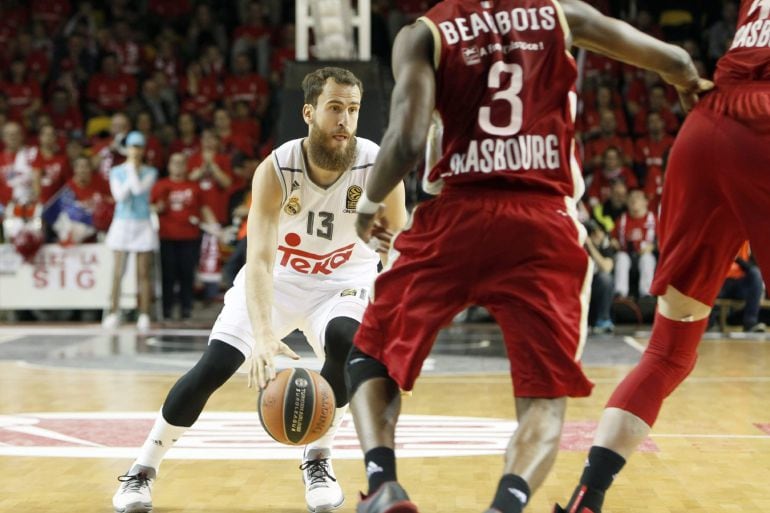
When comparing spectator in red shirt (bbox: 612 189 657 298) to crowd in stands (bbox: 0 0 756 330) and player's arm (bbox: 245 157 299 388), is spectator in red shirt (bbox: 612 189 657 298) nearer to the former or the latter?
crowd in stands (bbox: 0 0 756 330)

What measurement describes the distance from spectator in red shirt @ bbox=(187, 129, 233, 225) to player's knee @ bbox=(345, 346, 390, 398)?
Answer: 35.7 feet

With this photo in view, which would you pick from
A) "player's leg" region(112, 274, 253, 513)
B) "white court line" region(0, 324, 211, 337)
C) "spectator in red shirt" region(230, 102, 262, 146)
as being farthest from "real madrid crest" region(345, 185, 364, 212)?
"spectator in red shirt" region(230, 102, 262, 146)

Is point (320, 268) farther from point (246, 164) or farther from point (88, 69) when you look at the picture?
point (88, 69)

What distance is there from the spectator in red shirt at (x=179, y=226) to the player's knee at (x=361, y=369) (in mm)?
10295

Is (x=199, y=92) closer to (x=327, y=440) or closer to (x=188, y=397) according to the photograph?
(x=327, y=440)

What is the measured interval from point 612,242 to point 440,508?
28.6 ft

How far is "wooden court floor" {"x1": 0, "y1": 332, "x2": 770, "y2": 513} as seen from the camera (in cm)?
478

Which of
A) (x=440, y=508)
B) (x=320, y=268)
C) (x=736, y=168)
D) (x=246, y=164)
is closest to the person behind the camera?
(x=736, y=168)

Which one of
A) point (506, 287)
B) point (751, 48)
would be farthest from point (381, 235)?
point (751, 48)

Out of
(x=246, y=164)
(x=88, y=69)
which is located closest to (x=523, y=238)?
(x=246, y=164)

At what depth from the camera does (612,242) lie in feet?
42.7

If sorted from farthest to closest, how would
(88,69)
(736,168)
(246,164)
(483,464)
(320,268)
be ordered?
(88,69) → (246,164) → (483,464) → (320,268) → (736,168)

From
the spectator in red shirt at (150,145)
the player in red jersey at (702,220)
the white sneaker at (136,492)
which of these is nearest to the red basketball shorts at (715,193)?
the player in red jersey at (702,220)

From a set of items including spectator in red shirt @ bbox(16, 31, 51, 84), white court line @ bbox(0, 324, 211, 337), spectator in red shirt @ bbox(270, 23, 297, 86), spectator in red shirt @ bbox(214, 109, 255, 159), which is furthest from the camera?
spectator in red shirt @ bbox(16, 31, 51, 84)
